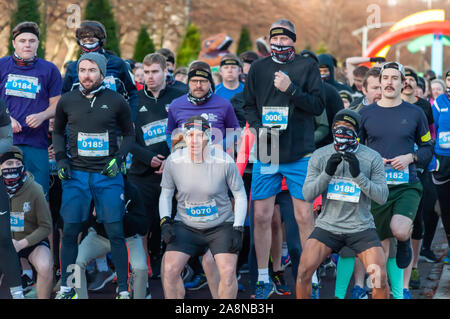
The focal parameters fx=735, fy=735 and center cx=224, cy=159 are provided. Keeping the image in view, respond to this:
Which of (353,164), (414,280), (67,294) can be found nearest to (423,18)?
(414,280)

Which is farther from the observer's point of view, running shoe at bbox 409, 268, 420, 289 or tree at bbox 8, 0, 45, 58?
tree at bbox 8, 0, 45, 58

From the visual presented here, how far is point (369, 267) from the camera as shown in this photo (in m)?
5.75

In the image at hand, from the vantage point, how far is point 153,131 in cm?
770

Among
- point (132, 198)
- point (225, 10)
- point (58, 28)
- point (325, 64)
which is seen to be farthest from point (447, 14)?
point (132, 198)

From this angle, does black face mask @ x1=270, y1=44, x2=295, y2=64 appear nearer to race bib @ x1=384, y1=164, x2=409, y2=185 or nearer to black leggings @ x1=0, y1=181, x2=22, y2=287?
race bib @ x1=384, y1=164, x2=409, y2=185

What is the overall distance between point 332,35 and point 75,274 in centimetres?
4130

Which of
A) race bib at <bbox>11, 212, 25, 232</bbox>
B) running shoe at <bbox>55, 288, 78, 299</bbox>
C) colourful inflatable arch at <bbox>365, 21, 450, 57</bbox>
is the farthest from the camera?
colourful inflatable arch at <bbox>365, 21, 450, 57</bbox>

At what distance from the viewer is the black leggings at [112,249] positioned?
6.27 meters

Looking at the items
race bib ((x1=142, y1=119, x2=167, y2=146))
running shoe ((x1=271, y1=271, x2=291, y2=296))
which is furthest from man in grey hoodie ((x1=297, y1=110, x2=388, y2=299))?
race bib ((x1=142, y1=119, x2=167, y2=146))

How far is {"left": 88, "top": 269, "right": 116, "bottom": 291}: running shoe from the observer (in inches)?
293

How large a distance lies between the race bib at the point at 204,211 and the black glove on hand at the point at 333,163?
97cm

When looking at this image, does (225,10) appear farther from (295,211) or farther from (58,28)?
(295,211)

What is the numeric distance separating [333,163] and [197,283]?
8.17 feet

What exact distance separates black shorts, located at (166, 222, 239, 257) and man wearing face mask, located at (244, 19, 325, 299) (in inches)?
32.5
